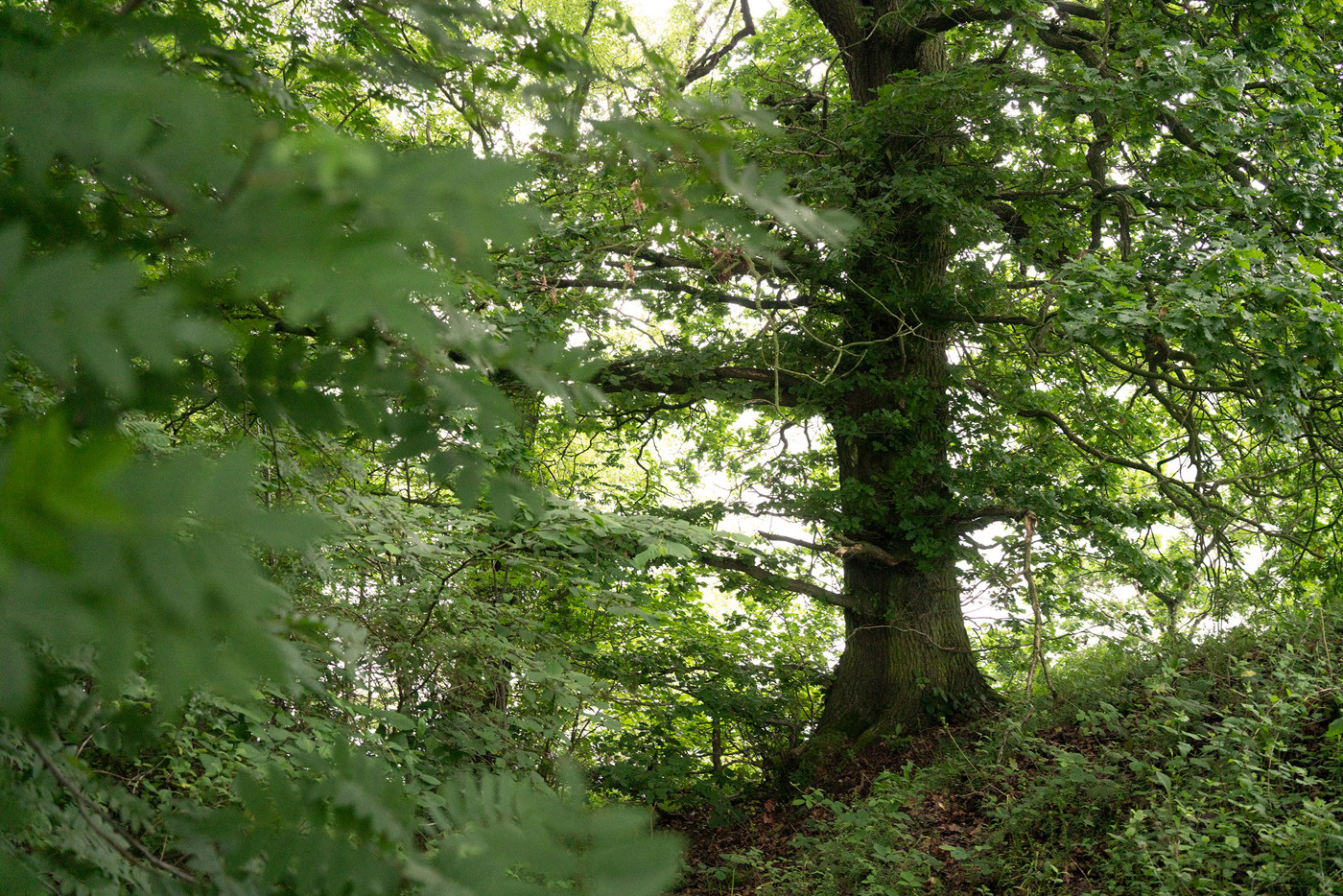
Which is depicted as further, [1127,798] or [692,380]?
[692,380]

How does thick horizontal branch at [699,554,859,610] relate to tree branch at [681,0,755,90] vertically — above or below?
below

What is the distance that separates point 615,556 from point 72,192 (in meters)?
3.51

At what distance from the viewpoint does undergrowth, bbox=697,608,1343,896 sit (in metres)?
3.64

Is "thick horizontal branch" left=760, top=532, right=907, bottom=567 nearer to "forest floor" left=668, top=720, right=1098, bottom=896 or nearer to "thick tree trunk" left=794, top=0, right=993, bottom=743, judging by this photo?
"thick tree trunk" left=794, top=0, right=993, bottom=743

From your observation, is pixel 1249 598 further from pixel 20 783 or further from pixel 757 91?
pixel 20 783

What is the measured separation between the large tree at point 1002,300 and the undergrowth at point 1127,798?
0.98 m

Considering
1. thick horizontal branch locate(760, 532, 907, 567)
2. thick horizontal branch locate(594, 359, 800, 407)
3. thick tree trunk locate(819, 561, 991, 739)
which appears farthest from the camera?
thick horizontal branch locate(594, 359, 800, 407)

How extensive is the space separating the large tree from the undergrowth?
980mm

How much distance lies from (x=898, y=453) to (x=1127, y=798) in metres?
3.41

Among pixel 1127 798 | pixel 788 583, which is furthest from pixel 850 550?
pixel 1127 798

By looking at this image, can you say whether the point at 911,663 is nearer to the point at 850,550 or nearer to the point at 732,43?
the point at 850,550

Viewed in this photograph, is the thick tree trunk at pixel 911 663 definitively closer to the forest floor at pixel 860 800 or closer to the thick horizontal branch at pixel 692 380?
the forest floor at pixel 860 800

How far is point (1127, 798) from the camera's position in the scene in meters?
4.43

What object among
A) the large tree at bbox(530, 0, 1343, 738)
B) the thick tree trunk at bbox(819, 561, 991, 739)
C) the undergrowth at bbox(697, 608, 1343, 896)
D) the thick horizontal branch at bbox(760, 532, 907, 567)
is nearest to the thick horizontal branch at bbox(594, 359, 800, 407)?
the large tree at bbox(530, 0, 1343, 738)
